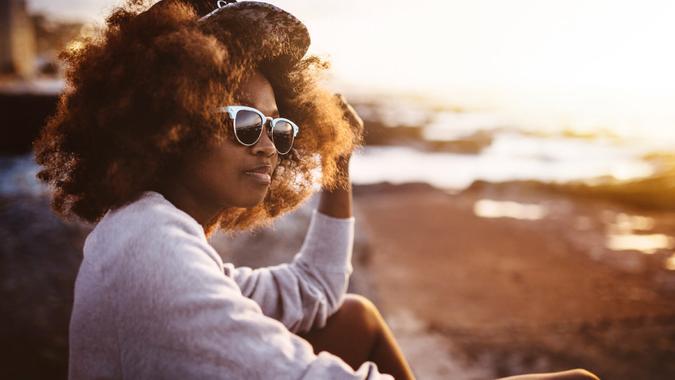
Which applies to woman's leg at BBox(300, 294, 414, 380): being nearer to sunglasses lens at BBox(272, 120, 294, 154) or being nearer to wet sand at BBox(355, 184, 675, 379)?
sunglasses lens at BBox(272, 120, 294, 154)

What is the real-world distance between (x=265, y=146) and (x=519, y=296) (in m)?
4.37

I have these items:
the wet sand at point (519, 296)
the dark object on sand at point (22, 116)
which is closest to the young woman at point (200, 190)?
the wet sand at point (519, 296)

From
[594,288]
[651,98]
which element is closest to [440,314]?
[594,288]

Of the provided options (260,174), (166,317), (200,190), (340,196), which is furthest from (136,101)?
(340,196)

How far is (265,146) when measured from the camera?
161cm

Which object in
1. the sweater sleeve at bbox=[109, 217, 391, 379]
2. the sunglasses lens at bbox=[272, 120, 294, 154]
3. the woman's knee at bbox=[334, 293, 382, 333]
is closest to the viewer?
the sweater sleeve at bbox=[109, 217, 391, 379]

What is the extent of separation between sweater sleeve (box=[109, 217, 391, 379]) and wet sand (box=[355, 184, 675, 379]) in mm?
2703

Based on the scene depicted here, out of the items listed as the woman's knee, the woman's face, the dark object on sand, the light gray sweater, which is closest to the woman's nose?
the woman's face

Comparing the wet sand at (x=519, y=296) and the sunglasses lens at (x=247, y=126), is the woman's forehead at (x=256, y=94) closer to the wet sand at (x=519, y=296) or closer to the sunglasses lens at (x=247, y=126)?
the sunglasses lens at (x=247, y=126)

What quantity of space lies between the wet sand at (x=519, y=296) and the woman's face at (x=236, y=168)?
8.21 ft

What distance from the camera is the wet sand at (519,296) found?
383 cm

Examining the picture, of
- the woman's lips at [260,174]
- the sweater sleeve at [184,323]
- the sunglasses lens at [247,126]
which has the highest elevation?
the sunglasses lens at [247,126]

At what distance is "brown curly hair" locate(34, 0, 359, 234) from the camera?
142 centimetres

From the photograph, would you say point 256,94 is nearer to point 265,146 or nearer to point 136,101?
point 265,146
